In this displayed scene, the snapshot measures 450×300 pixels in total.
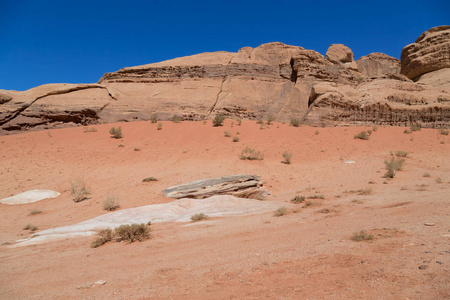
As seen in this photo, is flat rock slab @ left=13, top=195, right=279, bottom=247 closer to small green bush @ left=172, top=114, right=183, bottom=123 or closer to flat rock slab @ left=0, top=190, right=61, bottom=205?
flat rock slab @ left=0, top=190, right=61, bottom=205

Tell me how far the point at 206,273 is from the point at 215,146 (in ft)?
41.6

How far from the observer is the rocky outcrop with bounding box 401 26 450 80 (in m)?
26.2

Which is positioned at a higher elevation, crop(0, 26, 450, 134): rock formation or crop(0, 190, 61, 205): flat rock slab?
crop(0, 26, 450, 134): rock formation

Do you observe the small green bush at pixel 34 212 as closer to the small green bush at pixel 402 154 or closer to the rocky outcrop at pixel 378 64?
the small green bush at pixel 402 154

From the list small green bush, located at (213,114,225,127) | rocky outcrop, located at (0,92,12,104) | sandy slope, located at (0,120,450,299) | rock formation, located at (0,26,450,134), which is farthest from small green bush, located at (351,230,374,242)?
rocky outcrop, located at (0,92,12,104)

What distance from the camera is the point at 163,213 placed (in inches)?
262

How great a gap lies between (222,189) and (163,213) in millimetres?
2393

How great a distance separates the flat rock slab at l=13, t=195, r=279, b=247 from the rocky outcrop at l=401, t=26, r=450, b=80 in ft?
99.2

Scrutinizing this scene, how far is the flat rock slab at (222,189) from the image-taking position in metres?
8.38

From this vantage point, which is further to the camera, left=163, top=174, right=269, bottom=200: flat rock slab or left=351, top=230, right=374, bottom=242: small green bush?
left=163, top=174, right=269, bottom=200: flat rock slab

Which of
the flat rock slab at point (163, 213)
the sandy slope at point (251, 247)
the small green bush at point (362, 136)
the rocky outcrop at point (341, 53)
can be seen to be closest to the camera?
the sandy slope at point (251, 247)

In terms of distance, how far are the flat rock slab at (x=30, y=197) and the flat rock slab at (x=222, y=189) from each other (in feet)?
14.5

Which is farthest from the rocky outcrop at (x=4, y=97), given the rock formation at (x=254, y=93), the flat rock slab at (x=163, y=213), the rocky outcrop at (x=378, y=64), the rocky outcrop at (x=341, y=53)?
the rocky outcrop at (x=378, y=64)

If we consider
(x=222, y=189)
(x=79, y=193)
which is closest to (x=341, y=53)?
(x=222, y=189)
